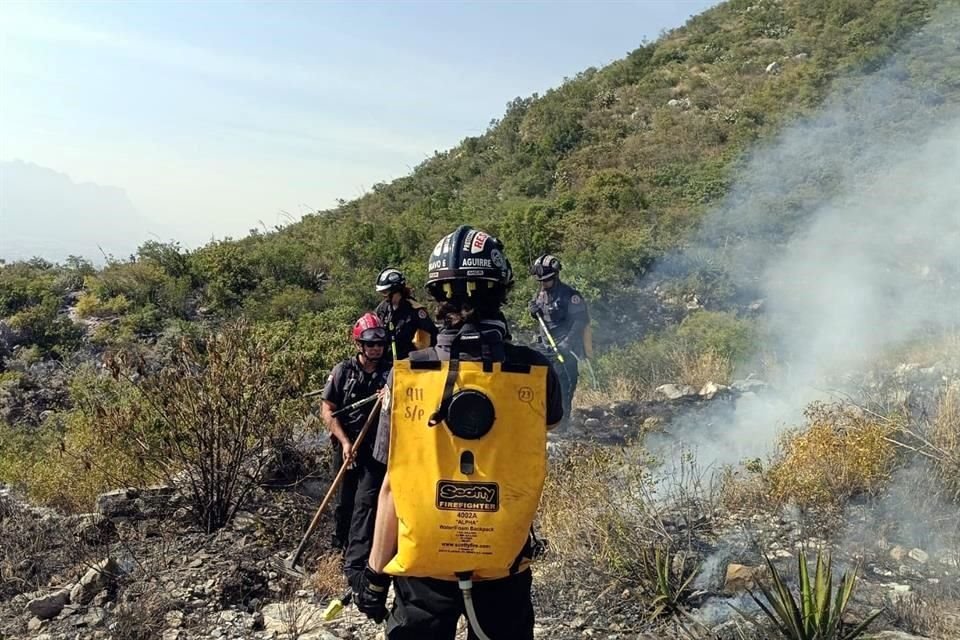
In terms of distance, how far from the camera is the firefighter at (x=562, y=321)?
710 cm

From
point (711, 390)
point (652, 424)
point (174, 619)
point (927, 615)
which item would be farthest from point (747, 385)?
point (174, 619)

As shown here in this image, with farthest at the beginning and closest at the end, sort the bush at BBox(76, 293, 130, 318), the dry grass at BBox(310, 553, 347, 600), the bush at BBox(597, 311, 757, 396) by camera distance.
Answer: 1. the bush at BBox(76, 293, 130, 318)
2. the bush at BBox(597, 311, 757, 396)
3. the dry grass at BBox(310, 553, 347, 600)

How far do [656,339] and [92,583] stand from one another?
8.65m

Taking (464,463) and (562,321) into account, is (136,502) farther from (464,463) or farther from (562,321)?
(464,463)

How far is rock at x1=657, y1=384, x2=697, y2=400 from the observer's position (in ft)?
28.8

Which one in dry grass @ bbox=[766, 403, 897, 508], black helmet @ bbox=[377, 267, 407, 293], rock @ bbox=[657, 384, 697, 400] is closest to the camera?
dry grass @ bbox=[766, 403, 897, 508]

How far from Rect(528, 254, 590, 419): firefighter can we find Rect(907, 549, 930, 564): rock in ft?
10.6

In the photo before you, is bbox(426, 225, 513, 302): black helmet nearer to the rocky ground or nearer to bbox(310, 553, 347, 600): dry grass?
the rocky ground

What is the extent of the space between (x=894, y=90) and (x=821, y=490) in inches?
779

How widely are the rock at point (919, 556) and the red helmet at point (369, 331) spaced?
3.43m

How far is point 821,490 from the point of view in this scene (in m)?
4.82

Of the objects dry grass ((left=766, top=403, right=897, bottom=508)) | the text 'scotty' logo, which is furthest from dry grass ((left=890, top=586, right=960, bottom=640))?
the text 'scotty' logo

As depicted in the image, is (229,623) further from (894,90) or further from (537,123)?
(537,123)

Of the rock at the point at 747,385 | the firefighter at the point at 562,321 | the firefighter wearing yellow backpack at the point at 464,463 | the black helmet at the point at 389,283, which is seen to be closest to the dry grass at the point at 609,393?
the rock at the point at 747,385
